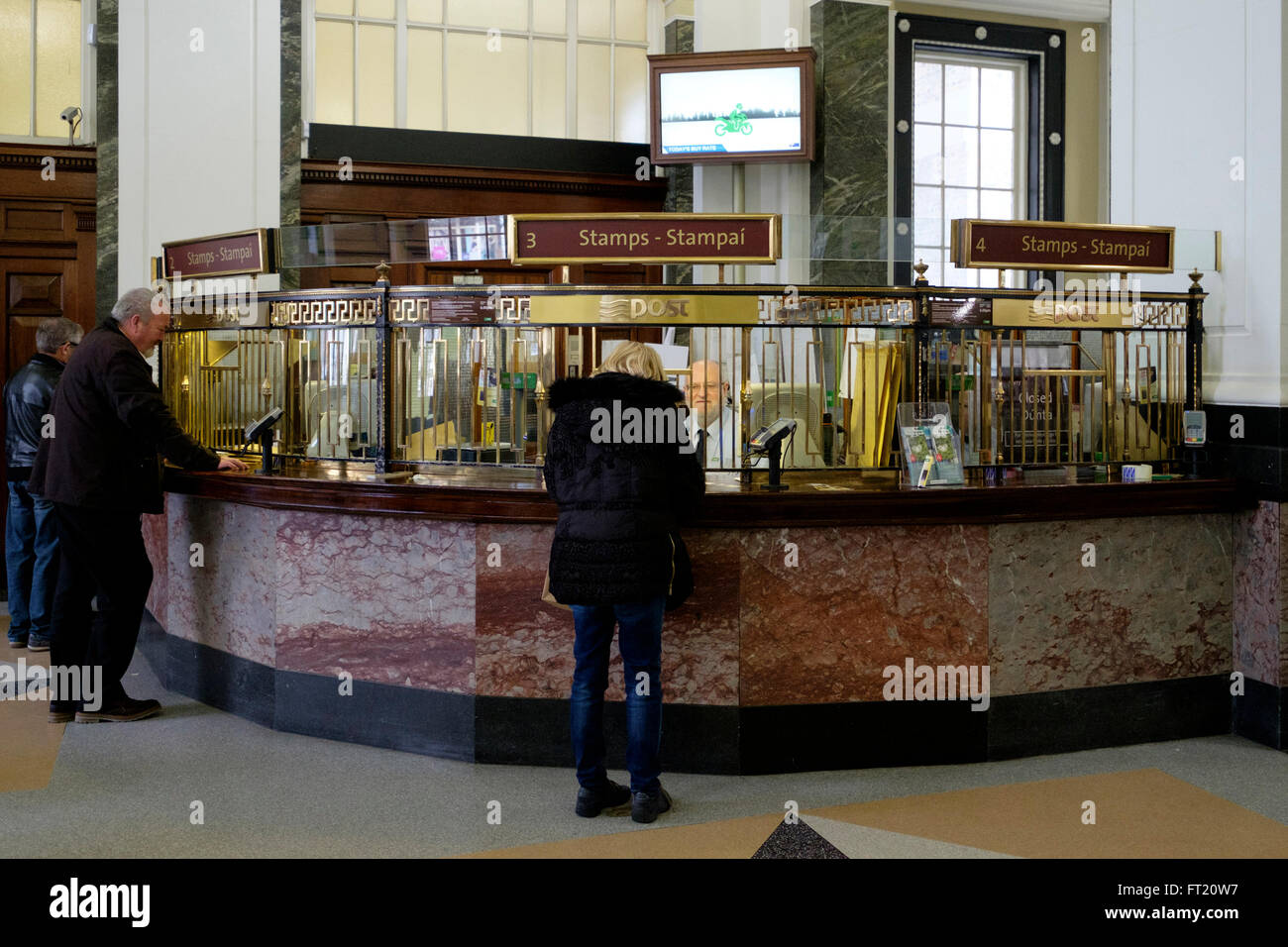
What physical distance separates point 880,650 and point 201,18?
6.06 m

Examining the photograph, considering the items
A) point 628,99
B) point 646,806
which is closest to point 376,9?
point 628,99

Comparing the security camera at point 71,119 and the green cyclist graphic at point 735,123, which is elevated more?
the green cyclist graphic at point 735,123

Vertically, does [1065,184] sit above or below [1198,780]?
above

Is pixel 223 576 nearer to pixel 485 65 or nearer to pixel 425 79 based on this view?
pixel 425 79

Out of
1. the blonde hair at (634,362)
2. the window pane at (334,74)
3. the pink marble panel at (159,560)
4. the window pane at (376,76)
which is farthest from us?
the window pane at (376,76)

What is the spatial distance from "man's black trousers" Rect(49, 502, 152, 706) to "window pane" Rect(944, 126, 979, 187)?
6.39 metres

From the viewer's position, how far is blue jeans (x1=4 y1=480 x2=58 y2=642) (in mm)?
6859

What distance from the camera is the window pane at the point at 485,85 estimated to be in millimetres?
9047

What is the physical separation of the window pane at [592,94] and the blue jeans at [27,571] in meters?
4.58

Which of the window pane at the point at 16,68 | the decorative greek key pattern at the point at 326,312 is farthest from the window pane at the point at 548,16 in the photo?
the decorative greek key pattern at the point at 326,312

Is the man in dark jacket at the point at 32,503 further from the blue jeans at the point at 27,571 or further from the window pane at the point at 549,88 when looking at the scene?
the window pane at the point at 549,88

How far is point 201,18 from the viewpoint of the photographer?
→ 813cm

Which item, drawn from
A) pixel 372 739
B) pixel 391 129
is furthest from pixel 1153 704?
pixel 391 129
